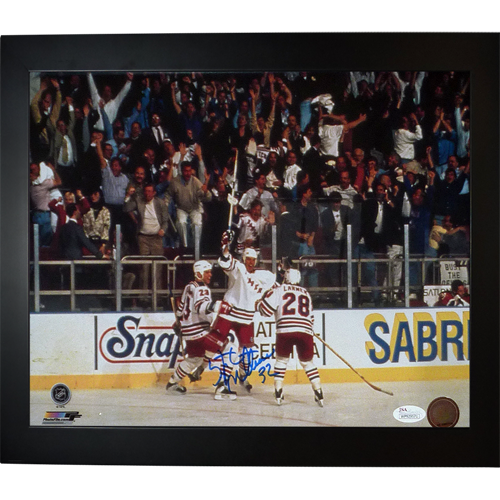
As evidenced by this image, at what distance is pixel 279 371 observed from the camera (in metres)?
3.02

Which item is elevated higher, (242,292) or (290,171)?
(290,171)

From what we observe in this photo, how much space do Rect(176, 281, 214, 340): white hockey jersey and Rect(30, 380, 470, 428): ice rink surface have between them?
9.0 inches

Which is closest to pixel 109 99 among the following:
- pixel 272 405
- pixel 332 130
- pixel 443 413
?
pixel 332 130

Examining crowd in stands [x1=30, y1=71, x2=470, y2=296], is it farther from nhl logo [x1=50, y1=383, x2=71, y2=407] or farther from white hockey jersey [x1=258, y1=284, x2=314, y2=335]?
nhl logo [x1=50, y1=383, x2=71, y2=407]

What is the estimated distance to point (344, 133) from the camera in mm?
3027

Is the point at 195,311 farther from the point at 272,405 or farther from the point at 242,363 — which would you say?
the point at 272,405

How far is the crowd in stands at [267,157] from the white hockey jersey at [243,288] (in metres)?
0.11

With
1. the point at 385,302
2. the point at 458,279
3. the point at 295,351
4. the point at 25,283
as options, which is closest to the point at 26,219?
the point at 25,283

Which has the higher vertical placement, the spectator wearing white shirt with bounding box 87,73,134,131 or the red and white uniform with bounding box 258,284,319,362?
the spectator wearing white shirt with bounding box 87,73,134,131

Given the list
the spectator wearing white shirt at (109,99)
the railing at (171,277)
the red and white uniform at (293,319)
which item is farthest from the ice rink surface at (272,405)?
A: the spectator wearing white shirt at (109,99)

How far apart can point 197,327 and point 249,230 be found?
46cm

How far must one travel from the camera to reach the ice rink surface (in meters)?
3.02
